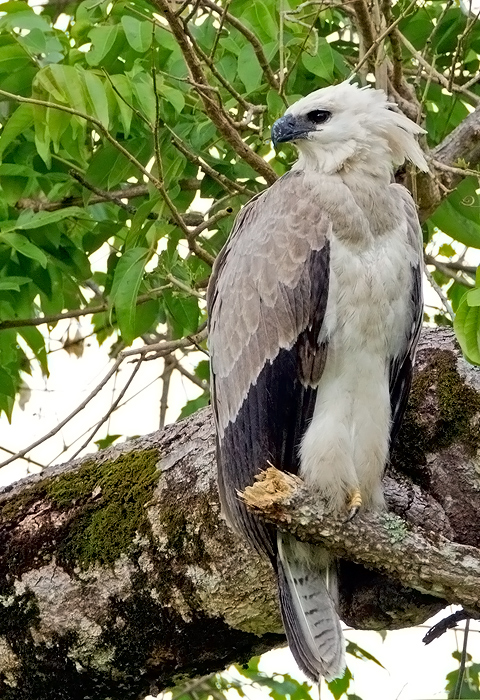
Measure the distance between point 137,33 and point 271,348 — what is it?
133 cm

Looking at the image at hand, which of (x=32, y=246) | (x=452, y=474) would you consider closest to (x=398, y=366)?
(x=452, y=474)

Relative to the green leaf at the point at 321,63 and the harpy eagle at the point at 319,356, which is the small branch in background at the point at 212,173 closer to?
the harpy eagle at the point at 319,356

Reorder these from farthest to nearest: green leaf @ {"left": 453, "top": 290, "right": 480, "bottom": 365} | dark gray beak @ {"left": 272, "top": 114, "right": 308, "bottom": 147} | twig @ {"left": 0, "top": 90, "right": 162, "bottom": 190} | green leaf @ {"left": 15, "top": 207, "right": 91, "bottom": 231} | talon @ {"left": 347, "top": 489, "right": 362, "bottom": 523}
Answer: green leaf @ {"left": 15, "top": 207, "right": 91, "bottom": 231}
dark gray beak @ {"left": 272, "top": 114, "right": 308, "bottom": 147}
twig @ {"left": 0, "top": 90, "right": 162, "bottom": 190}
talon @ {"left": 347, "top": 489, "right": 362, "bottom": 523}
green leaf @ {"left": 453, "top": 290, "right": 480, "bottom": 365}

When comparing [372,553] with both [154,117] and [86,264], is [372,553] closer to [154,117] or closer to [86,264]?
[154,117]

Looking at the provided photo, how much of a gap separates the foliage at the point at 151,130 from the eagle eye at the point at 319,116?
0.18 meters

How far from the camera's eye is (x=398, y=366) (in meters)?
3.63

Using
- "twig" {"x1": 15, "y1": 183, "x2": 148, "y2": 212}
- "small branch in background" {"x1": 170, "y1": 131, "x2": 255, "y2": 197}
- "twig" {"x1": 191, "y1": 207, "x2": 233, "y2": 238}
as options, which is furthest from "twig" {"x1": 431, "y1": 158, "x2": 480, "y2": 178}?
"twig" {"x1": 15, "y1": 183, "x2": 148, "y2": 212}

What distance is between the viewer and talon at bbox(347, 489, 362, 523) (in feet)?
10.7

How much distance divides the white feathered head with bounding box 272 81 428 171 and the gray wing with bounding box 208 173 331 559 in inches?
7.0

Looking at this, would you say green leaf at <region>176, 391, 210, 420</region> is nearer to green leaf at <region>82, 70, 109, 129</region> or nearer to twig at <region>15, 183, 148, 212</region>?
twig at <region>15, 183, 148, 212</region>

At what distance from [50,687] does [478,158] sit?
9.14 feet

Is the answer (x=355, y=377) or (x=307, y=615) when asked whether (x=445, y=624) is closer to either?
Answer: (x=307, y=615)

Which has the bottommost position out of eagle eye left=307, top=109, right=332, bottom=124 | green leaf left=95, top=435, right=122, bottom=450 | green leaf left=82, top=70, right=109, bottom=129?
green leaf left=95, top=435, right=122, bottom=450

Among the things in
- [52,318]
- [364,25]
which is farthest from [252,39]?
[52,318]
